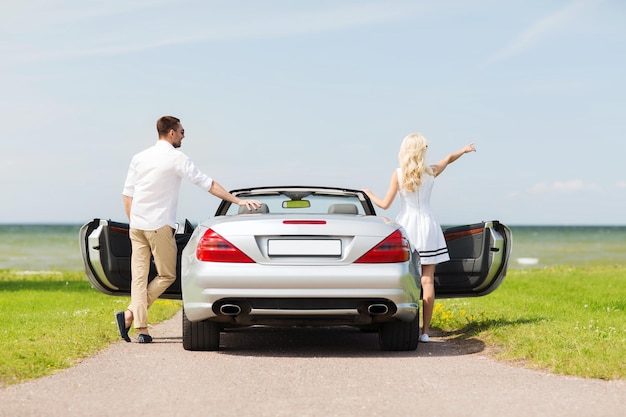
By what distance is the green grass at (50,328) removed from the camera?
744 cm

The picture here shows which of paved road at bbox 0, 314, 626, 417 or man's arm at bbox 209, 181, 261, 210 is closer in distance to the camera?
paved road at bbox 0, 314, 626, 417

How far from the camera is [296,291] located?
7613mm

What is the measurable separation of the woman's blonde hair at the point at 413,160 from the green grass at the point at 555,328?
6.00ft

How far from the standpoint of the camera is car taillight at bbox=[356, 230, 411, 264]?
25.5 ft

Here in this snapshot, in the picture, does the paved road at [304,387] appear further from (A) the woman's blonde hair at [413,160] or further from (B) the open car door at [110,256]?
(A) the woman's blonde hair at [413,160]

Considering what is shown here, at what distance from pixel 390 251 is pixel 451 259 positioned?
1851 millimetres

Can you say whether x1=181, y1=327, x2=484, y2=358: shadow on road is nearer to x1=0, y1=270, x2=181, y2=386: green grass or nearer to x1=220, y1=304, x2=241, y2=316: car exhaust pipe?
x1=220, y1=304, x2=241, y2=316: car exhaust pipe

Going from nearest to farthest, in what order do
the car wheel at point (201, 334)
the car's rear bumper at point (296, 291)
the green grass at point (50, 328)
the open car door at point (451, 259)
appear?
the green grass at point (50, 328) < the car's rear bumper at point (296, 291) < the car wheel at point (201, 334) < the open car door at point (451, 259)

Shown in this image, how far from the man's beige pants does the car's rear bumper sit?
46.5 inches

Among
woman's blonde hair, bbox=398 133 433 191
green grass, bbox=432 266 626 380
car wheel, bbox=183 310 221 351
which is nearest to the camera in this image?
green grass, bbox=432 266 626 380

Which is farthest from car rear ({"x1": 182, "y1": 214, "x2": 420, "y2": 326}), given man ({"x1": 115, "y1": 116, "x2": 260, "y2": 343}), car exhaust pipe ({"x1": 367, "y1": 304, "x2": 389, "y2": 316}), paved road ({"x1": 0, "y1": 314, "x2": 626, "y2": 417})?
man ({"x1": 115, "y1": 116, "x2": 260, "y2": 343})

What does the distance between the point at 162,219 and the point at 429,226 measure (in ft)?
8.84

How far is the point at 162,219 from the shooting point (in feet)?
29.2

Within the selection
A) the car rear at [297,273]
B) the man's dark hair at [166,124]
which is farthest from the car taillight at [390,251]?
the man's dark hair at [166,124]
